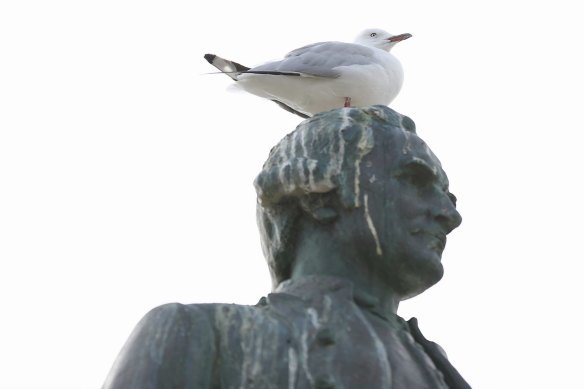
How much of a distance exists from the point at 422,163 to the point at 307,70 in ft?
26.2

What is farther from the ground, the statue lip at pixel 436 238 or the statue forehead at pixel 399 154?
the statue forehead at pixel 399 154

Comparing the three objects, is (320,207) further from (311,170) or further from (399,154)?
(399,154)

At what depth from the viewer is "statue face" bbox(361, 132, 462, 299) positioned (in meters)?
5.15

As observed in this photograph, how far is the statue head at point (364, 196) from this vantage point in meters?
5.15

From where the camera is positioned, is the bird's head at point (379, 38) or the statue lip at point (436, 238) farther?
the bird's head at point (379, 38)

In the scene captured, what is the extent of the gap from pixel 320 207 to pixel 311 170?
137mm

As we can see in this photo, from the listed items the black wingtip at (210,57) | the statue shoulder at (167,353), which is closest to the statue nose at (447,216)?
the statue shoulder at (167,353)

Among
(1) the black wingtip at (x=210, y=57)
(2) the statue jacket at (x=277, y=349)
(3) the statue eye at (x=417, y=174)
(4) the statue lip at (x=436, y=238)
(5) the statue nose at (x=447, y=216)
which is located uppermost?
(1) the black wingtip at (x=210, y=57)

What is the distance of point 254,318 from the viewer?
16.0ft

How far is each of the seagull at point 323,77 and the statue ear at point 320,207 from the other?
6709mm

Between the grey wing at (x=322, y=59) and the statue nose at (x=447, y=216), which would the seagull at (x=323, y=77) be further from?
the statue nose at (x=447, y=216)

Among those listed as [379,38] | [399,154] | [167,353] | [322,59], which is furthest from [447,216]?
[379,38]

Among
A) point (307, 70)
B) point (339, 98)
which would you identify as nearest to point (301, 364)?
point (339, 98)

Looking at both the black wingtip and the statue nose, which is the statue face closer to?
the statue nose
